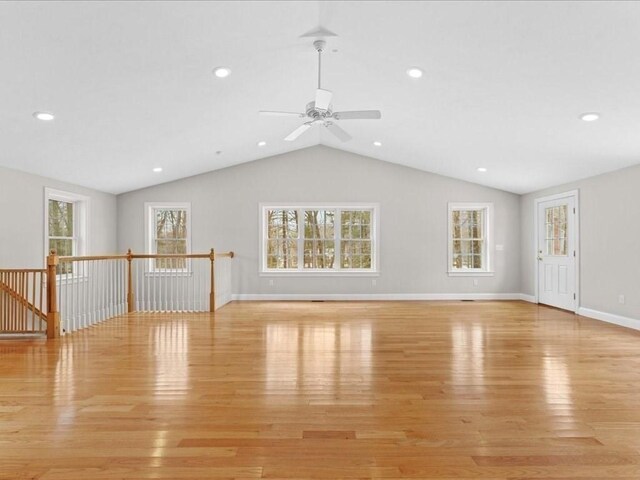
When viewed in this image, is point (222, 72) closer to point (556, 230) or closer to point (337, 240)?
point (337, 240)

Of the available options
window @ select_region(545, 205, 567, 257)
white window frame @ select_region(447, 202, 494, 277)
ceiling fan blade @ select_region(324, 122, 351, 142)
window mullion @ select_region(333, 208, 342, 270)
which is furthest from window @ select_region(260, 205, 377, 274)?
ceiling fan blade @ select_region(324, 122, 351, 142)

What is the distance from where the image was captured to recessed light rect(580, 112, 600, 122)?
457 centimetres

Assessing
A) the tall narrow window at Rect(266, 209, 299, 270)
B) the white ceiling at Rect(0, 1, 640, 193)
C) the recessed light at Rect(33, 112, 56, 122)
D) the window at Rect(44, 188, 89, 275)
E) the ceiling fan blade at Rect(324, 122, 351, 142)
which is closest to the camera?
the white ceiling at Rect(0, 1, 640, 193)

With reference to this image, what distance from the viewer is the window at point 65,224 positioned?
6723 millimetres

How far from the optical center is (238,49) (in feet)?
13.4

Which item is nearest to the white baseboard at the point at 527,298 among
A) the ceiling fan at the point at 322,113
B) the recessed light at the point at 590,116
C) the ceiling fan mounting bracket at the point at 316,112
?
the recessed light at the point at 590,116

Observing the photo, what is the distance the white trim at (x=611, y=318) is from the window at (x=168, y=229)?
300 inches

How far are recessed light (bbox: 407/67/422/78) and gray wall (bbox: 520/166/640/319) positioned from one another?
367 centimetres

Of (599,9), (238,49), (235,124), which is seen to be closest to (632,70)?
(599,9)

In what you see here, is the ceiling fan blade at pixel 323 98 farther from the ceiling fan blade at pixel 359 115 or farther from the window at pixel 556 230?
the window at pixel 556 230

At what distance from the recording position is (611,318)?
612 centimetres

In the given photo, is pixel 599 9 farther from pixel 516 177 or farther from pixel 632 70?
pixel 516 177

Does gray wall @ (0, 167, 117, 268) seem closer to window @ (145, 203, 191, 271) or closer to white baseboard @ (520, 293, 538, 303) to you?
window @ (145, 203, 191, 271)

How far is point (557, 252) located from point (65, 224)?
9.16 meters
